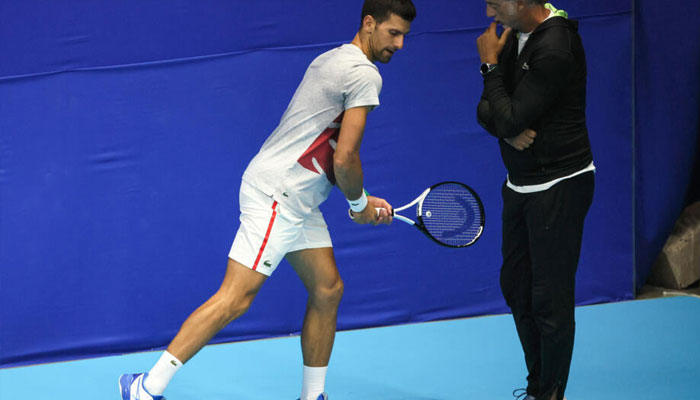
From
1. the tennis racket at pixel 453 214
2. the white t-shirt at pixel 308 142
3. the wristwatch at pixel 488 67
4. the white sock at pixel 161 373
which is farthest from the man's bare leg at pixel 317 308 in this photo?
the wristwatch at pixel 488 67

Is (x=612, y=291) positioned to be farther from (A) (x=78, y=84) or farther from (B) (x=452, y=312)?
(A) (x=78, y=84)

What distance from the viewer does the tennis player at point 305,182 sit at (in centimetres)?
340

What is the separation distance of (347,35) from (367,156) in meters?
0.73

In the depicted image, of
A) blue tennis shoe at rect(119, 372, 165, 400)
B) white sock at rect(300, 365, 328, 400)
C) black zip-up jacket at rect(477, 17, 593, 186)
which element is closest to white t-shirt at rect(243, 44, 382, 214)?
black zip-up jacket at rect(477, 17, 593, 186)

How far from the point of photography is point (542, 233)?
3.56 m

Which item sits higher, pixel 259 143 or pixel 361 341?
pixel 259 143

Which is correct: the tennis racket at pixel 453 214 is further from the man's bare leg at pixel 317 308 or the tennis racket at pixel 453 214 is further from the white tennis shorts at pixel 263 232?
Answer: the white tennis shorts at pixel 263 232

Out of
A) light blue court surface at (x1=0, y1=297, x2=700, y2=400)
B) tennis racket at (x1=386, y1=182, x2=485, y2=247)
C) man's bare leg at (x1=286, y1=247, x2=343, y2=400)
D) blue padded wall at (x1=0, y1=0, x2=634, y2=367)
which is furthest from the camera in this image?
blue padded wall at (x1=0, y1=0, x2=634, y2=367)

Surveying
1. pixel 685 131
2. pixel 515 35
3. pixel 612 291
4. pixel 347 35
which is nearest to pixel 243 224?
pixel 515 35

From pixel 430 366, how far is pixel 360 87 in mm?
1846

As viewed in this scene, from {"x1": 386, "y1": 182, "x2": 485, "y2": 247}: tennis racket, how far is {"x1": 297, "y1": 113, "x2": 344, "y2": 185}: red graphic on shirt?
0.53 metres

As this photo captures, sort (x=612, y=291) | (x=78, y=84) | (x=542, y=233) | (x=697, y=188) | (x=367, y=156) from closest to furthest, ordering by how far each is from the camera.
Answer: (x=542, y=233)
(x=78, y=84)
(x=367, y=156)
(x=612, y=291)
(x=697, y=188)

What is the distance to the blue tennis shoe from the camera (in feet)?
11.2

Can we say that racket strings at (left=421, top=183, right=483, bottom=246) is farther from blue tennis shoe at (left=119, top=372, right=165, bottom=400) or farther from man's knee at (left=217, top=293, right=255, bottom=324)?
blue tennis shoe at (left=119, top=372, right=165, bottom=400)
